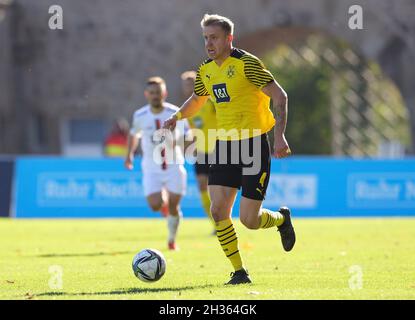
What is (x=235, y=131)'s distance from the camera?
10.2 meters

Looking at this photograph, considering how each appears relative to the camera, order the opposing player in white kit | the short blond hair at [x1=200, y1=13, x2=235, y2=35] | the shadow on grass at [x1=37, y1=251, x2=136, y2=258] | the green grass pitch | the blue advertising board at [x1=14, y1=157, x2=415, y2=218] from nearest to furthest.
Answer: the green grass pitch → the short blond hair at [x1=200, y1=13, x2=235, y2=35] → the shadow on grass at [x1=37, y1=251, x2=136, y2=258] → the opposing player in white kit → the blue advertising board at [x1=14, y1=157, x2=415, y2=218]

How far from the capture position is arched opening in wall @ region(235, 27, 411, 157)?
46844 mm

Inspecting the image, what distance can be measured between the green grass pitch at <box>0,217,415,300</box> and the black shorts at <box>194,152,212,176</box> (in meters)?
1.16

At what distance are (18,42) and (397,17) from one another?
12.2m

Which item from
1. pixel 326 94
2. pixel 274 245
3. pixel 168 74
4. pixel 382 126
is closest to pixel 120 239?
pixel 274 245

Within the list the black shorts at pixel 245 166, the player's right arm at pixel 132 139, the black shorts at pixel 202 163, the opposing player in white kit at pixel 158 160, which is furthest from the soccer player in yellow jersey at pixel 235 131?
the black shorts at pixel 202 163

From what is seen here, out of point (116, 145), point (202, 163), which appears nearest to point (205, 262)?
point (202, 163)

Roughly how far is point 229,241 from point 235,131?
1090 millimetres

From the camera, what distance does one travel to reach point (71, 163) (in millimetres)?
23594

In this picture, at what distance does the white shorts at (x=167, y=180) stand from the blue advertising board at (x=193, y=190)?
7.70 metres

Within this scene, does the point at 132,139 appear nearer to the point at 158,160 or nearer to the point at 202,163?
the point at 158,160

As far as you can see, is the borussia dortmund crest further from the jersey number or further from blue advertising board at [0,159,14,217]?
blue advertising board at [0,159,14,217]

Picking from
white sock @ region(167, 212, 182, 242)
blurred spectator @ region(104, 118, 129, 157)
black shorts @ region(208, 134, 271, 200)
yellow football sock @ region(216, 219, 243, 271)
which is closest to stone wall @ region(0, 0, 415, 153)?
blurred spectator @ region(104, 118, 129, 157)

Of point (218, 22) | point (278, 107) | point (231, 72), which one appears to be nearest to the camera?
point (278, 107)
